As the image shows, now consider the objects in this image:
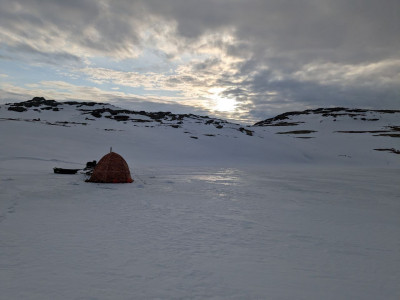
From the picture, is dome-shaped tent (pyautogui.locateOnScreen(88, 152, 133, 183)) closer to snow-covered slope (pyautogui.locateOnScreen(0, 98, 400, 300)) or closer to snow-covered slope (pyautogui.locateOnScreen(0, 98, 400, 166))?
snow-covered slope (pyautogui.locateOnScreen(0, 98, 400, 300))

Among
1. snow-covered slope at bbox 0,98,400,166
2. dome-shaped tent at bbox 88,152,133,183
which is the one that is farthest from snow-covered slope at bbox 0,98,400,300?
snow-covered slope at bbox 0,98,400,166

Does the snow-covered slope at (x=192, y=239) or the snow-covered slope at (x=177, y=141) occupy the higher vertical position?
the snow-covered slope at (x=177, y=141)

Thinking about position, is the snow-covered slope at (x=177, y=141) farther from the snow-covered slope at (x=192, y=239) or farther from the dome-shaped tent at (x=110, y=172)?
the snow-covered slope at (x=192, y=239)

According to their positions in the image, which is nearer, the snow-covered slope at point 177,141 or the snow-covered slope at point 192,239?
the snow-covered slope at point 192,239

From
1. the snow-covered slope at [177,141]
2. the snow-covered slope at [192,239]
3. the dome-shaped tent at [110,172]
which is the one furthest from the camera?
the snow-covered slope at [177,141]

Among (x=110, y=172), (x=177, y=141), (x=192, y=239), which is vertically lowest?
(x=192, y=239)

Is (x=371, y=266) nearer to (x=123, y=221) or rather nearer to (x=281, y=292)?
(x=281, y=292)

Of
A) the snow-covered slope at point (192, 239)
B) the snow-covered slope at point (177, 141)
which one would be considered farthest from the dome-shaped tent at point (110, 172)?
the snow-covered slope at point (177, 141)

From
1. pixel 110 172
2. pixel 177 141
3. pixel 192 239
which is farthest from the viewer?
pixel 177 141

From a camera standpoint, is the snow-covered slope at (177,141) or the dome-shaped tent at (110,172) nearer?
the dome-shaped tent at (110,172)

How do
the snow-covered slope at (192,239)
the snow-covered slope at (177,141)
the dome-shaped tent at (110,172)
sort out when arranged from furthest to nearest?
the snow-covered slope at (177,141) < the dome-shaped tent at (110,172) < the snow-covered slope at (192,239)

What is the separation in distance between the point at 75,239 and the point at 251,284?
357 cm

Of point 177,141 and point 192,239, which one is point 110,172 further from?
point 177,141

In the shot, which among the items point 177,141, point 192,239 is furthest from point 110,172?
point 177,141
